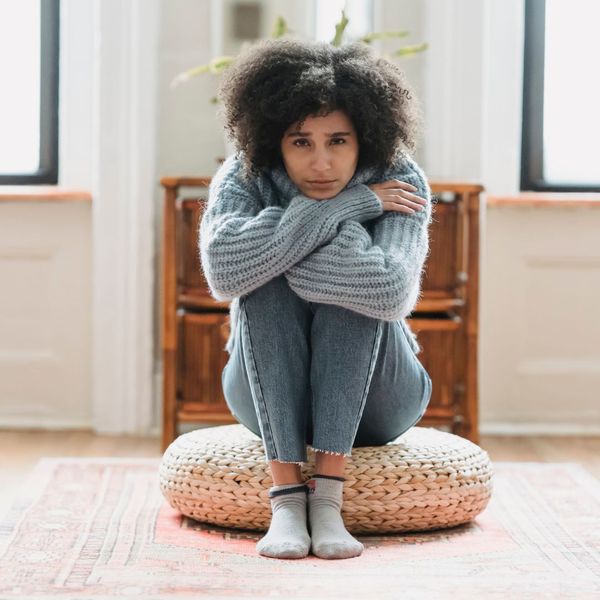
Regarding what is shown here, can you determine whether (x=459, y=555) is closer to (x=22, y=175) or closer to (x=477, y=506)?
(x=477, y=506)

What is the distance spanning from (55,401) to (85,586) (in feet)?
5.46

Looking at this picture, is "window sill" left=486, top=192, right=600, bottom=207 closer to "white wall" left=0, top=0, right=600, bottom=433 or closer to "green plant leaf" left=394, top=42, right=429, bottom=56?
"white wall" left=0, top=0, right=600, bottom=433

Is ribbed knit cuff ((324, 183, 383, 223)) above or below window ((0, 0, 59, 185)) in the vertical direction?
below

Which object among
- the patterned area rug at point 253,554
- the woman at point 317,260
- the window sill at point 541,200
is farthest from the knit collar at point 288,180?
the window sill at point 541,200

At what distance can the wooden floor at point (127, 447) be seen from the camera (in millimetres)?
2895

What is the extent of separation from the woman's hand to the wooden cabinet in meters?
0.77

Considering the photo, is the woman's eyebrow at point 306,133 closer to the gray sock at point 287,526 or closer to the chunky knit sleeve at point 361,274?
the chunky knit sleeve at point 361,274

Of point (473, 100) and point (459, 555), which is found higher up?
point (473, 100)

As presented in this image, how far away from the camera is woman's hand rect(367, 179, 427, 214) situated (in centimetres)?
207

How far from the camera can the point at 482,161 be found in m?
3.20

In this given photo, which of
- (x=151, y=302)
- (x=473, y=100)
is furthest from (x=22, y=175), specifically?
(x=473, y=100)

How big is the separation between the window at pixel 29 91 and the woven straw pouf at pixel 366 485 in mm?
1508

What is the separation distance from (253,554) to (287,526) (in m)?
0.08

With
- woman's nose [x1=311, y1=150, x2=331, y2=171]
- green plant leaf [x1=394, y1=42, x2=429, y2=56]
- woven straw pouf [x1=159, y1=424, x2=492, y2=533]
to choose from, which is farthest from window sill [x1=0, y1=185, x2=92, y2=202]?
woman's nose [x1=311, y1=150, x2=331, y2=171]
